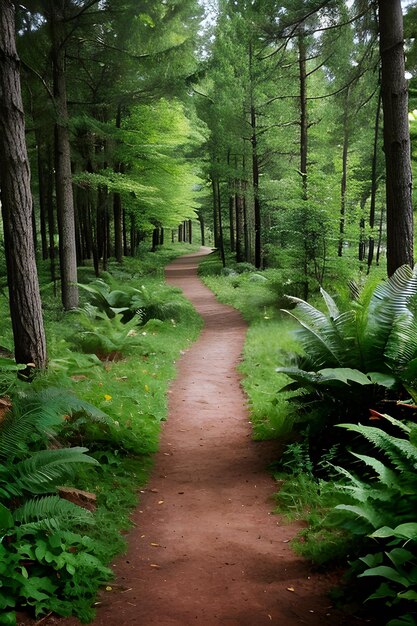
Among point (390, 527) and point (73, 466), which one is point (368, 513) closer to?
point (390, 527)

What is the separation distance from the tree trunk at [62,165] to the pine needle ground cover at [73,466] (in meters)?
3.80

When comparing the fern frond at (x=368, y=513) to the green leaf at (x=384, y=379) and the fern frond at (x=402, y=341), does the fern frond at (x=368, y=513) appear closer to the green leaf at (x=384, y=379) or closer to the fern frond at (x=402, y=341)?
the green leaf at (x=384, y=379)

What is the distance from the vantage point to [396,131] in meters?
6.45

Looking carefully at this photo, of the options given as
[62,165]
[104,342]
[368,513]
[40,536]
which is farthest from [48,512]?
[62,165]

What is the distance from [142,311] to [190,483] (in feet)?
27.4

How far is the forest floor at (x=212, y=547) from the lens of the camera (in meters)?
2.89

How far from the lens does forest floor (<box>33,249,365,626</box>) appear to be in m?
2.89

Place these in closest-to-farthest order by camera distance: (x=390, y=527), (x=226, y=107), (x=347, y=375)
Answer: (x=390, y=527) < (x=347, y=375) < (x=226, y=107)

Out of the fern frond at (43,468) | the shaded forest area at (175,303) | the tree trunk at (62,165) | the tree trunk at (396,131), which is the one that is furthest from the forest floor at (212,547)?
→ the tree trunk at (62,165)

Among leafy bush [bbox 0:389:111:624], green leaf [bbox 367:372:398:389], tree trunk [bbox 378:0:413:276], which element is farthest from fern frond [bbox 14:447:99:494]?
tree trunk [bbox 378:0:413:276]

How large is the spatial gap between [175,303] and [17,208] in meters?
7.36

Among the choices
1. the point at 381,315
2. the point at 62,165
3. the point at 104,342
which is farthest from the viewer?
the point at 62,165

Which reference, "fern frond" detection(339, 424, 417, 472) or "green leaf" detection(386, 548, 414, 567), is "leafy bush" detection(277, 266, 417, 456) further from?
"green leaf" detection(386, 548, 414, 567)

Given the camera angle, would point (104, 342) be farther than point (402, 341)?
Yes
